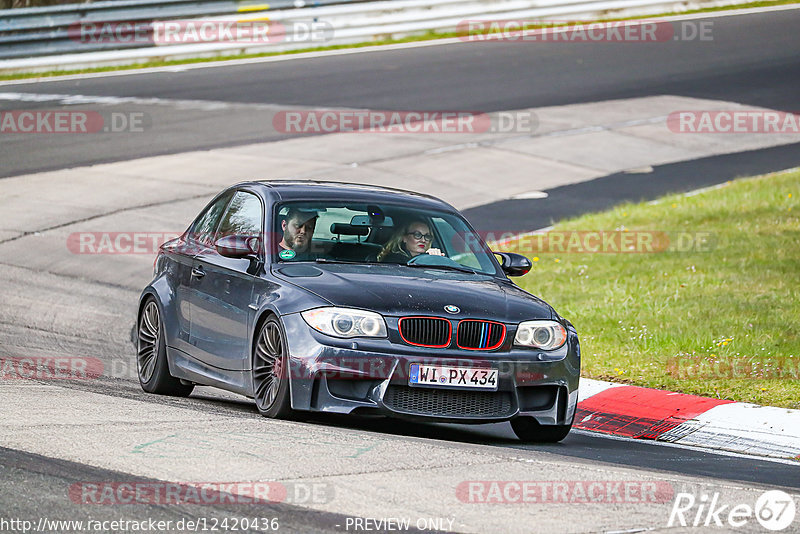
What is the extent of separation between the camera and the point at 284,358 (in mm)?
7703

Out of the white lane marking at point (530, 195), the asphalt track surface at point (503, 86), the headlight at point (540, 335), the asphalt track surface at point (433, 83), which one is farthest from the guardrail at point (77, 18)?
the headlight at point (540, 335)

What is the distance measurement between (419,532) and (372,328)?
7.85 feet

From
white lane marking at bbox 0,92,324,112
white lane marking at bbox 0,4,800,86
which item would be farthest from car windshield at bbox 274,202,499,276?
white lane marking at bbox 0,4,800,86

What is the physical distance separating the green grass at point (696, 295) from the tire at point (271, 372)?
140 inches

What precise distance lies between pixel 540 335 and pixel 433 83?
1882 centimetres

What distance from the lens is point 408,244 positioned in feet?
29.0

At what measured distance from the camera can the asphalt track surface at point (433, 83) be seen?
2222 cm

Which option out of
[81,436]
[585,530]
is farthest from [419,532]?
[81,436]

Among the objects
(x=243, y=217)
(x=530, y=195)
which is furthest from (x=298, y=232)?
(x=530, y=195)

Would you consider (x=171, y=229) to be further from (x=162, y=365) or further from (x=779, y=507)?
(x=779, y=507)

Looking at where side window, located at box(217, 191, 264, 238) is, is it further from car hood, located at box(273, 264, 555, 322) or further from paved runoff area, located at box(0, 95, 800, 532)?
paved runoff area, located at box(0, 95, 800, 532)

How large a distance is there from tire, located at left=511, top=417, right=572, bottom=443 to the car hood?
688 mm

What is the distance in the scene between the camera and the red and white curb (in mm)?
8773

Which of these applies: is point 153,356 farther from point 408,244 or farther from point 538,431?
point 538,431
